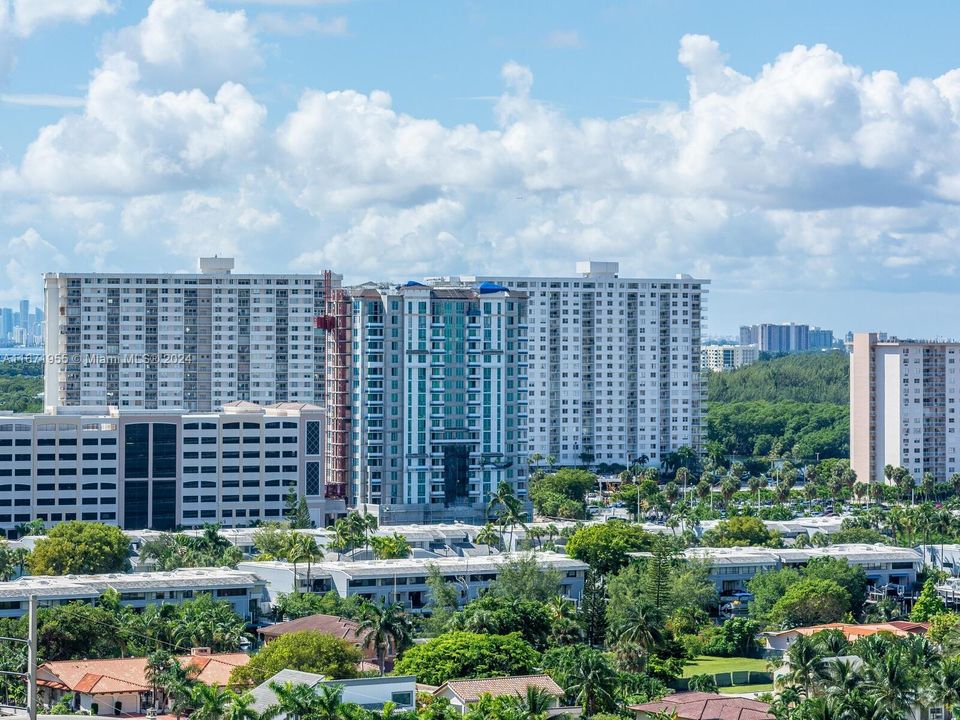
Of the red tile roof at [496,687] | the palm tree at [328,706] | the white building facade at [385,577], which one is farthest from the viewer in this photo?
the white building facade at [385,577]

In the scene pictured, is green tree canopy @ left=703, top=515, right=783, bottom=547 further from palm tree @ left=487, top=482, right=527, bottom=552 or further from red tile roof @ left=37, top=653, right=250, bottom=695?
red tile roof @ left=37, top=653, right=250, bottom=695

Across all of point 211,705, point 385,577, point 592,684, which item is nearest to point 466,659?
point 592,684

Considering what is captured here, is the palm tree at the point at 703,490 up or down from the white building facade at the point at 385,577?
up

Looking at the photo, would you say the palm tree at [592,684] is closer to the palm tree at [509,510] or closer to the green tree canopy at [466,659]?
the green tree canopy at [466,659]

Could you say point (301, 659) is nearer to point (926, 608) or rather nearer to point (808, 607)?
point (808, 607)

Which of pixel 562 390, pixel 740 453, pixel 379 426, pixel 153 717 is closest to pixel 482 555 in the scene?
pixel 379 426

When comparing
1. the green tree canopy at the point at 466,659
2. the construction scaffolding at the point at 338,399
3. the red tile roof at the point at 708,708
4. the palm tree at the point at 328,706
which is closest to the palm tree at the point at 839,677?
the red tile roof at the point at 708,708

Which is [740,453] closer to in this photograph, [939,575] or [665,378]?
[665,378]
